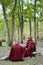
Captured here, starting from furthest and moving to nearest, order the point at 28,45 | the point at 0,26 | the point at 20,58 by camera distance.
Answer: the point at 0,26, the point at 28,45, the point at 20,58

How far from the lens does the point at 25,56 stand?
50.1ft

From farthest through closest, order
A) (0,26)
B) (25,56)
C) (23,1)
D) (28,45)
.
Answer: (0,26) → (23,1) → (28,45) → (25,56)

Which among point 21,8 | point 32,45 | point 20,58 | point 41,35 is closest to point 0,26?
point 41,35

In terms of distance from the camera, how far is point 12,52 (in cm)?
1352

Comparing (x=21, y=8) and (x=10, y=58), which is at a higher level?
(x=21, y=8)

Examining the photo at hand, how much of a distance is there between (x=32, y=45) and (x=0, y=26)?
3170cm

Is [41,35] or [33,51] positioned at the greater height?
[33,51]

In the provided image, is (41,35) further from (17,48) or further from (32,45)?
(17,48)

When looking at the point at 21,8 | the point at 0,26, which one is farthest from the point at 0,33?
the point at 21,8

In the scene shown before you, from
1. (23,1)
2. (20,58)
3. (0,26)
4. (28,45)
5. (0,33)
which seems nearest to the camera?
(20,58)

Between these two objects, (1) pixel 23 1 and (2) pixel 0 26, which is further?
(2) pixel 0 26

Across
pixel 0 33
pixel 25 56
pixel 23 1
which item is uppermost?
pixel 23 1

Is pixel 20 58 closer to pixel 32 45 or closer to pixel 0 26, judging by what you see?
pixel 32 45

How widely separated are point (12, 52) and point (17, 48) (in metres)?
0.40
